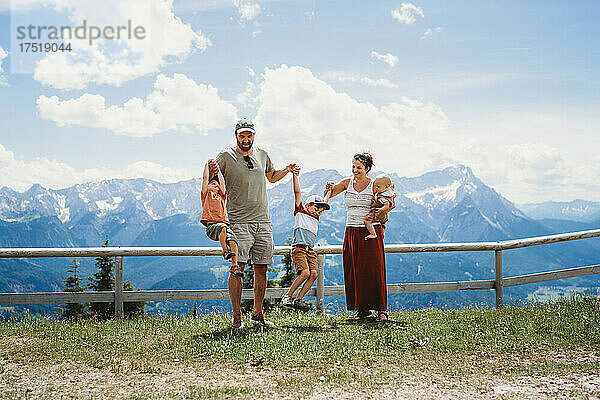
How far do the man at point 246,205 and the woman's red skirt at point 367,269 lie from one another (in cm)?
121

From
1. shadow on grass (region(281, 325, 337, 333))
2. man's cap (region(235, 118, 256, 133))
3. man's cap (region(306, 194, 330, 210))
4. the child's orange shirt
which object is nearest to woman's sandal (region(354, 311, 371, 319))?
shadow on grass (region(281, 325, 337, 333))

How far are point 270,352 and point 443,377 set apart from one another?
5.70ft

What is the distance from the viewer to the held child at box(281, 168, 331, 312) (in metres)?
7.39

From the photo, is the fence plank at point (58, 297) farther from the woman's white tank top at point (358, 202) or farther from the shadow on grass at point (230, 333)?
the woman's white tank top at point (358, 202)

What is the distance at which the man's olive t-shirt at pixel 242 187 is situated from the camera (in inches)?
262

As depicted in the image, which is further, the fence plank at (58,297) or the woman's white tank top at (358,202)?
the fence plank at (58,297)

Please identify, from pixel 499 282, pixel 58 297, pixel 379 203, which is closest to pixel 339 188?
pixel 379 203

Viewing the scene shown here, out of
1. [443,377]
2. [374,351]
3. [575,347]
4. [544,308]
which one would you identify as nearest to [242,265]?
[374,351]

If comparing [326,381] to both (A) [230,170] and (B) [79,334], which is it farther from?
(B) [79,334]

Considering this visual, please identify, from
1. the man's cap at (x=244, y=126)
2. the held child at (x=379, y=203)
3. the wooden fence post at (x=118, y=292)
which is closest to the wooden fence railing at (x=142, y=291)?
the wooden fence post at (x=118, y=292)

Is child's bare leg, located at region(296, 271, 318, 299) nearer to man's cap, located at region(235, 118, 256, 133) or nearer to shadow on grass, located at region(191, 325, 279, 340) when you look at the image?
shadow on grass, located at region(191, 325, 279, 340)

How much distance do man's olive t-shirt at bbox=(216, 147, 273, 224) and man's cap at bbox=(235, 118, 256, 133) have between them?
0.26 m

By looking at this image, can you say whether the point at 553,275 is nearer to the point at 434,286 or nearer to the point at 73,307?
the point at 434,286

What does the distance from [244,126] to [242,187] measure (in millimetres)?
722
